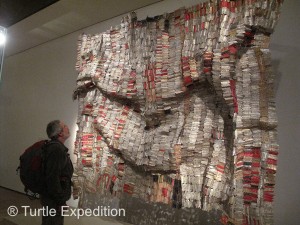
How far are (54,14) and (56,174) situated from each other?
7.75 feet

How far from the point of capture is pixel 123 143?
8.13ft

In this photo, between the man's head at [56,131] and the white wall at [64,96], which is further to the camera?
the man's head at [56,131]

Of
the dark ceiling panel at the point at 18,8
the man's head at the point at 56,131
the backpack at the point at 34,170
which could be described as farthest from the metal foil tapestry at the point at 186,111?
the dark ceiling panel at the point at 18,8

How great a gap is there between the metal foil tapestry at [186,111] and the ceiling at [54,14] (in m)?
0.65

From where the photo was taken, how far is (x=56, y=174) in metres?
2.14

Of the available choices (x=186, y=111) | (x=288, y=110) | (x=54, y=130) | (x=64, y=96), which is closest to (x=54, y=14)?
(x=64, y=96)

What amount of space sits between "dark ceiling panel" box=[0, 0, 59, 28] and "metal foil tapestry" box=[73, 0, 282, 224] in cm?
106

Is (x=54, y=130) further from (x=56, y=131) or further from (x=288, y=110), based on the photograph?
(x=288, y=110)

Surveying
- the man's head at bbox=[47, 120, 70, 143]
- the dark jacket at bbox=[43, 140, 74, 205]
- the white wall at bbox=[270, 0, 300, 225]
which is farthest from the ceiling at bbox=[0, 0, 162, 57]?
the dark jacket at bbox=[43, 140, 74, 205]

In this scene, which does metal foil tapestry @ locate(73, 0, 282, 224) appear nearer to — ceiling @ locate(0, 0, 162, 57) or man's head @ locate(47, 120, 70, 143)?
man's head @ locate(47, 120, 70, 143)

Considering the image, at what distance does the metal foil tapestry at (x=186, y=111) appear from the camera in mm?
1779

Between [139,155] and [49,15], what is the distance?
2.40 metres

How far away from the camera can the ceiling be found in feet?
11.1

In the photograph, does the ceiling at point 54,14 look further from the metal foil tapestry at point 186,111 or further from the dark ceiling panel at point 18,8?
the metal foil tapestry at point 186,111
